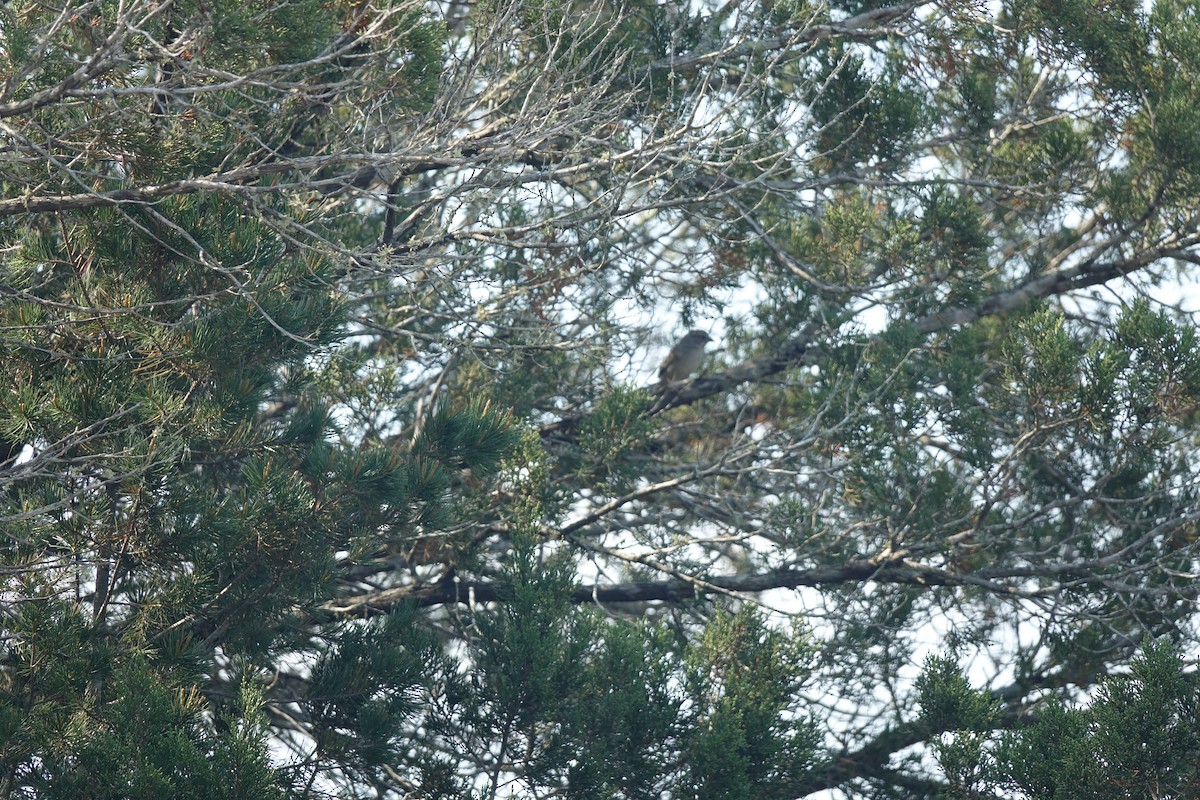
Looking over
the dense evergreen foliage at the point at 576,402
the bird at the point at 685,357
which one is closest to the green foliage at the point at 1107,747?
the dense evergreen foliage at the point at 576,402

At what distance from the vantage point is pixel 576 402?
7.29 metres

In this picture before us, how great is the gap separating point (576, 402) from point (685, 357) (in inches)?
42.3

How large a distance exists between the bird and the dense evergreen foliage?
0.57ft

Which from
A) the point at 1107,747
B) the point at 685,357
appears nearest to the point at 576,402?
the point at 685,357

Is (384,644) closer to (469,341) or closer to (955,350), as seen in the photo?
(469,341)

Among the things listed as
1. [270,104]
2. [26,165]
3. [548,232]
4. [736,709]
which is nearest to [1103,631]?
[736,709]

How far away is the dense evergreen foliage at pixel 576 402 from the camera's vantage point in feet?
15.1

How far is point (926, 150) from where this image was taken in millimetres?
7258

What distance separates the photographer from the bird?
7.97 metres

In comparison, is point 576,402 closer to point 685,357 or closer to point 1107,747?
point 685,357

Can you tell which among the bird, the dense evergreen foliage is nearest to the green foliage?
the dense evergreen foliage

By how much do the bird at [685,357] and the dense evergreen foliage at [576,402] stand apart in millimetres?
172

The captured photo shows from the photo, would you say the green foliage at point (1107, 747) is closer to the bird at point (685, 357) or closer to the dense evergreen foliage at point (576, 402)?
the dense evergreen foliage at point (576, 402)

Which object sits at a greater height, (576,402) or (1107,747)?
(576,402)
